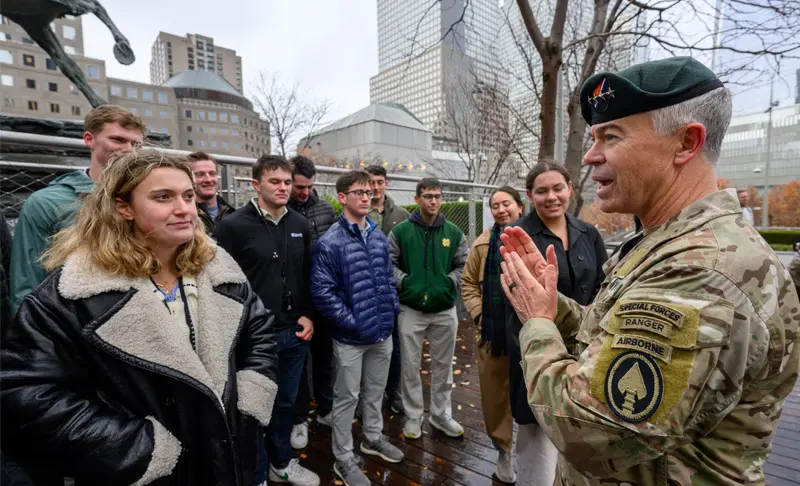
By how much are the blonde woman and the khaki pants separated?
1730mm

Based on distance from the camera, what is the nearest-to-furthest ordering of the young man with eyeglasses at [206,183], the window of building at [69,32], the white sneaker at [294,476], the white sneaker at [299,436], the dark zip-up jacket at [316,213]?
1. the white sneaker at [294,476]
2. the white sneaker at [299,436]
3. the young man with eyeglasses at [206,183]
4. the dark zip-up jacket at [316,213]
5. the window of building at [69,32]

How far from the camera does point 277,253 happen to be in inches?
118

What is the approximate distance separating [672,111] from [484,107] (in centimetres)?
1017

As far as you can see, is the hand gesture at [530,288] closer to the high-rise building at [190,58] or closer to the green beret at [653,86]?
the green beret at [653,86]

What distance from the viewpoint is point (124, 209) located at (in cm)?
175

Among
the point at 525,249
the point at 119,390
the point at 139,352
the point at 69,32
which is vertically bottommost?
the point at 119,390

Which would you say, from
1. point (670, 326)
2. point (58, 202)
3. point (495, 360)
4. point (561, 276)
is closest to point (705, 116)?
point (670, 326)

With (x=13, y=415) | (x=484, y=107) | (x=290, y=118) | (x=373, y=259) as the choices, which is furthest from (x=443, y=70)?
(x=13, y=415)

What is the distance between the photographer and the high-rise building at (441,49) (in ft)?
19.5

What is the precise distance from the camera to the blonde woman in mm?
1347

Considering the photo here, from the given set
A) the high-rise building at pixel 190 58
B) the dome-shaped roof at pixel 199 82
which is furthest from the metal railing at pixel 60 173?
the high-rise building at pixel 190 58

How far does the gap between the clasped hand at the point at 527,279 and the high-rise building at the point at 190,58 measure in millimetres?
108951

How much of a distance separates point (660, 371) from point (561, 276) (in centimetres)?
177

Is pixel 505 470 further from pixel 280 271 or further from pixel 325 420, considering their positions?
pixel 280 271
